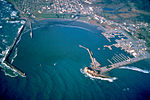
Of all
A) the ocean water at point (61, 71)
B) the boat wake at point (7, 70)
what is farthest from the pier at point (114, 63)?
the boat wake at point (7, 70)

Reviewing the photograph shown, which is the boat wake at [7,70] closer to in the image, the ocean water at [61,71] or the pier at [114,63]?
the ocean water at [61,71]

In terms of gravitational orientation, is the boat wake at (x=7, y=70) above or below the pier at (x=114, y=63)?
above

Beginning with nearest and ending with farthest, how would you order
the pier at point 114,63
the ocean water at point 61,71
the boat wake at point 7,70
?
the ocean water at point 61,71
the boat wake at point 7,70
the pier at point 114,63

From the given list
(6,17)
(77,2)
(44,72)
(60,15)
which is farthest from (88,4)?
(44,72)

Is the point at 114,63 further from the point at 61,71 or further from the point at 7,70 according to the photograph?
the point at 7,70

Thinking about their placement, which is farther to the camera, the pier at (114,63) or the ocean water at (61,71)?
the pier at (114,63)

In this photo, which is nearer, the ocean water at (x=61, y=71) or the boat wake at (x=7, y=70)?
the ocean water at (x=61, y=71)

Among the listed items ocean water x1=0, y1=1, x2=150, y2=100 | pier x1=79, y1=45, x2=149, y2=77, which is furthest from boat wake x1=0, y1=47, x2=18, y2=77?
pier x1=79, y1=45, x2=149, y2=77

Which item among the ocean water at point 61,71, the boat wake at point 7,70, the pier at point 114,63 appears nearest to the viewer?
the ocean water at point 61,71

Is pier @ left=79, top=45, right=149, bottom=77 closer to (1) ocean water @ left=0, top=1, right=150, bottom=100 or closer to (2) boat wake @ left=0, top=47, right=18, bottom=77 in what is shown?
(1) ocean water @ left=0, top=1, right=150, bottom=100

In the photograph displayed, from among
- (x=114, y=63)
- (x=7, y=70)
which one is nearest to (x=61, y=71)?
(x=7, y=70)
